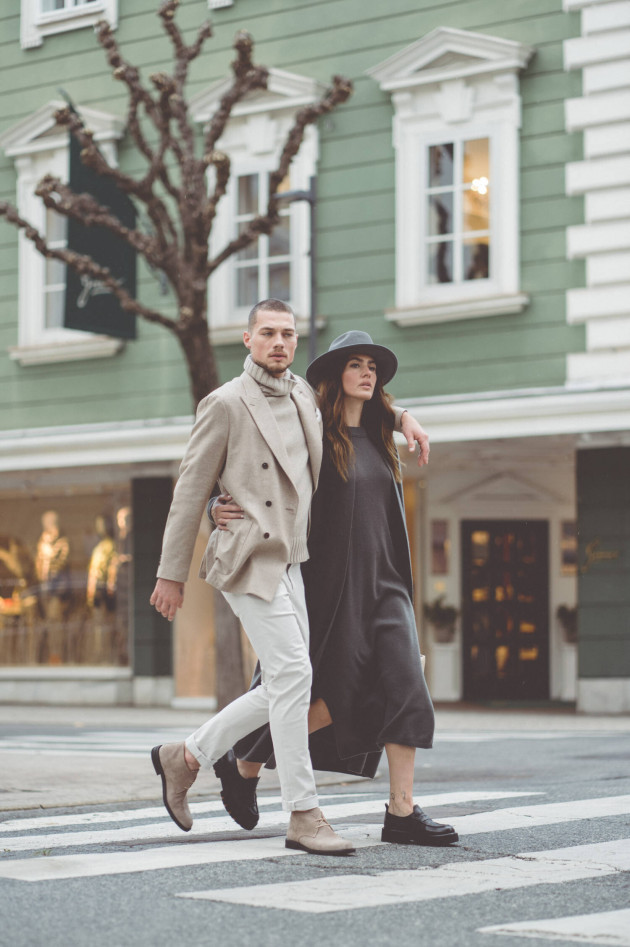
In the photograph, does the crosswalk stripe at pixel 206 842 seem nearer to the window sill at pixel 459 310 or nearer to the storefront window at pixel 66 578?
the window sill at pixel 459 310

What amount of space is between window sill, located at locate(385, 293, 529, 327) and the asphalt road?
8.47 m

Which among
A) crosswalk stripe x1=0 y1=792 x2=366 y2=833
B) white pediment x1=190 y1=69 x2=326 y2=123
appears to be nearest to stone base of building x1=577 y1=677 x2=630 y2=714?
white pediment x1=190 y1=69 x2=326 y2=123

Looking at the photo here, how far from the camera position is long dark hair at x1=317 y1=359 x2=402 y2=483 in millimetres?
6203

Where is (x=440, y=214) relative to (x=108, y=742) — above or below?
above

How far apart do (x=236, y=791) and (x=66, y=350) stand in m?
15.2

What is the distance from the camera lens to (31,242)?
21203 millimetres

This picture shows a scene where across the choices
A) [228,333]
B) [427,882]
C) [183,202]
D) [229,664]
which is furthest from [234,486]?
[228,333]

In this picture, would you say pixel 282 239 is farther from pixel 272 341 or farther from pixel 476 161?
pixel 272 341

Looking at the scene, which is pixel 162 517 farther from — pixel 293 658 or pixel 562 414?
pixel 293 658

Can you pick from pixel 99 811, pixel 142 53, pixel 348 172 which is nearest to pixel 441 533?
pixel 348 172

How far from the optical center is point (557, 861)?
5434 millimetres

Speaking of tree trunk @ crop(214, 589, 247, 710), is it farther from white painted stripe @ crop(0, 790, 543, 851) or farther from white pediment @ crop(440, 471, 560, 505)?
white painted stripe @ crop(0, 790, 543, 851)

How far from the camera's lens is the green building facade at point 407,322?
55.8 ft

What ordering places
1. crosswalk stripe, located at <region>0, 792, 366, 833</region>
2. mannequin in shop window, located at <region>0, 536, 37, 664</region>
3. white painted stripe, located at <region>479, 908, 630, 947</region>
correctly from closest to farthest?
white painted stripe, located at <region>479, 908, 630, 947</region>
crosswalk stripe, located at <region>0, 792, 366, 833</region>
mannequin in shop window, located at <region>0, 536, 37, 664</region>
